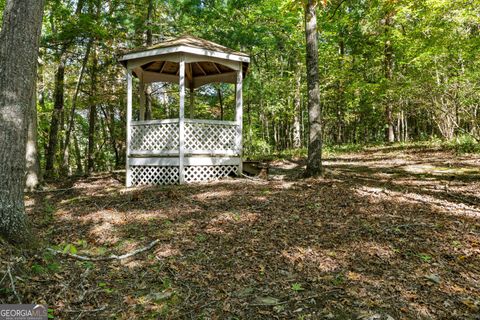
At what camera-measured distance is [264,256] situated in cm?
389

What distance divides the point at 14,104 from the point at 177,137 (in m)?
5.85

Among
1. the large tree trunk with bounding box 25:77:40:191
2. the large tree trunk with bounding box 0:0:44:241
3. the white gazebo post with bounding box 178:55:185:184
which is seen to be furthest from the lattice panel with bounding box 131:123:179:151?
the large tree trunk with bounding box 0:0:44:241

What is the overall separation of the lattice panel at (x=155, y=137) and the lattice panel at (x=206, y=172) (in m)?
0.85

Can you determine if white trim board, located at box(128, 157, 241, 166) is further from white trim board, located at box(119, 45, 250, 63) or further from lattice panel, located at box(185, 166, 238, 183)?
white trim board, located at box(119, 45, 250, 63)

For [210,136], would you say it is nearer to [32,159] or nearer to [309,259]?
[32,159]

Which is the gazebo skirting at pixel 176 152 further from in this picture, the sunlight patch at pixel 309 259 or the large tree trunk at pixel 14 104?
the sunlight patch at pixel 309 259

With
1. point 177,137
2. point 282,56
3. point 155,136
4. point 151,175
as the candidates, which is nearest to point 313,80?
point 177,137

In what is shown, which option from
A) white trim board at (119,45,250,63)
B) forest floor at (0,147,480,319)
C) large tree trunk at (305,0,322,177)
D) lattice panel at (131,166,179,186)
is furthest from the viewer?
lattice panel at (131,166,179,186)

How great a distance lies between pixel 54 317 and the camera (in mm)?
2662

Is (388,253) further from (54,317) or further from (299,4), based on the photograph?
(299,4)

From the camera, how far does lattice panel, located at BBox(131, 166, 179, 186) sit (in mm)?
9484

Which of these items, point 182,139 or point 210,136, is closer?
→ point 182,139

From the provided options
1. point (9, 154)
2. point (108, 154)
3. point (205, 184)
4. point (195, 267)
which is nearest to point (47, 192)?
point (205, 184)

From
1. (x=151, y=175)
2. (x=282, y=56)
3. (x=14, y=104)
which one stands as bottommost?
(x=151, y=175)
